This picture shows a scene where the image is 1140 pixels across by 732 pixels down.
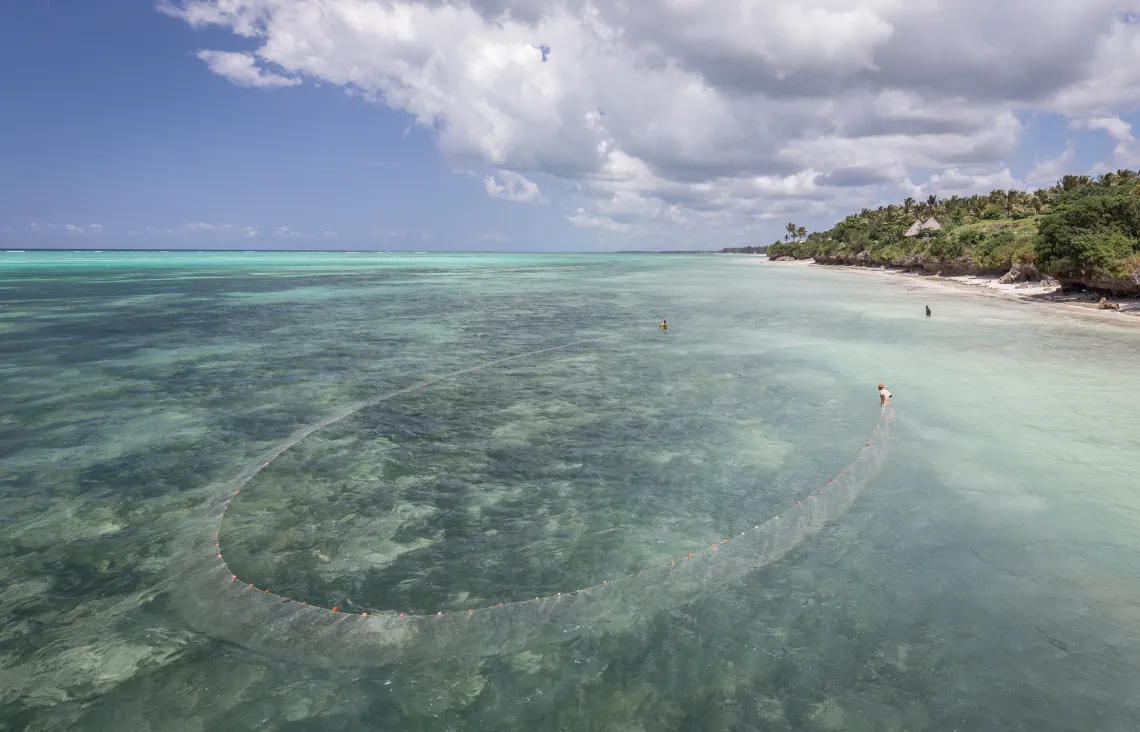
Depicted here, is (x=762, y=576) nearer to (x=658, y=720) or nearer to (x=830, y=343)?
(x=658, y=720)

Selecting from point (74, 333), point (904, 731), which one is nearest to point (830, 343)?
point (904, 731)

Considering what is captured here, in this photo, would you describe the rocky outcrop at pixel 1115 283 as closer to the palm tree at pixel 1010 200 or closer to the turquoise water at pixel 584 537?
the turquoise water at pixel 584 537

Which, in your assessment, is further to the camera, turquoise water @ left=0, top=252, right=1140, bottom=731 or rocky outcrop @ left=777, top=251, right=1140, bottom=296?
rocky outcrop @ left=777, top=251, right=1140, bottom=296

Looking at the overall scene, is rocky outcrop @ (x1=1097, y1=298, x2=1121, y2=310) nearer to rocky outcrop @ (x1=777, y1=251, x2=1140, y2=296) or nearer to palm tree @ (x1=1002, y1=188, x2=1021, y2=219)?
rocky outcrop @ (x1=777, y1=251, x2=1140, y2=296)

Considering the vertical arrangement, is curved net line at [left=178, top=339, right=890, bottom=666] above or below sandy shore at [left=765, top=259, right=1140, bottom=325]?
below

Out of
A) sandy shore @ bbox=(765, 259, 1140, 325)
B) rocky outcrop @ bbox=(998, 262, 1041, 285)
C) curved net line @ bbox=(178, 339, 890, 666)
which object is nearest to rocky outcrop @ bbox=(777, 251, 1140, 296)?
rocky outcrop @ bbox=(998, 262, 1041, 285)

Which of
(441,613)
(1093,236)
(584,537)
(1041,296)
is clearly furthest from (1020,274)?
(441,613)
